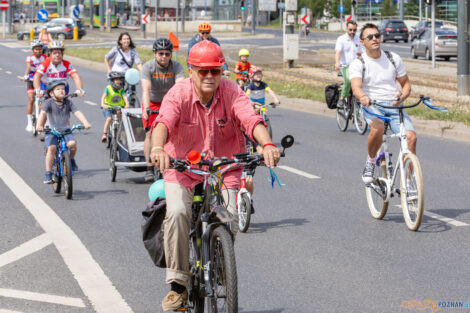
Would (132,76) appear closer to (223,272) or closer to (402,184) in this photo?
(402,184)

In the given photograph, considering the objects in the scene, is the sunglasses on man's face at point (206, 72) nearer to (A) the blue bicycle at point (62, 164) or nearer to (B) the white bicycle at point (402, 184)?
(B) the white bicycle at point (402, 184)

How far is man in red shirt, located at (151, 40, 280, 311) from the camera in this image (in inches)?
203

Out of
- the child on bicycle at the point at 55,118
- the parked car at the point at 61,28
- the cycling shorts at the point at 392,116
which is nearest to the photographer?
the cycling shorts at the point at 392,116

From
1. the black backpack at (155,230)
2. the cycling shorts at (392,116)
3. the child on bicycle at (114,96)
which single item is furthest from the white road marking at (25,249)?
the child on bicycle at (114,96)

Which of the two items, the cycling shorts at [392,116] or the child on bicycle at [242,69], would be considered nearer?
the cycling shorts at [392,116]

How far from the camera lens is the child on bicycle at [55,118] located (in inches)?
420

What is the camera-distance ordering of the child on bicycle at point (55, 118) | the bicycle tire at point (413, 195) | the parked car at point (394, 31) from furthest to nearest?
the parked car at point (394, 31) → the child on bicycle at point (55, 118) → the bicycle tire at point (413, 195)

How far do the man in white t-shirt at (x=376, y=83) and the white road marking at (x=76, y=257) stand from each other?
9.71ft

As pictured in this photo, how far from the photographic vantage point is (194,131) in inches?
210

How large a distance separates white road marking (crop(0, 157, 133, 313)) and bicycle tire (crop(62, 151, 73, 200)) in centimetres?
30

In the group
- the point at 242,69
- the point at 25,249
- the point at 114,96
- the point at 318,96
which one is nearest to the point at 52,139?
the point at 25,249

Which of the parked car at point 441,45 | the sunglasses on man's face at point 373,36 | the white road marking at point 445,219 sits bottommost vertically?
the white road marking at point 445,219

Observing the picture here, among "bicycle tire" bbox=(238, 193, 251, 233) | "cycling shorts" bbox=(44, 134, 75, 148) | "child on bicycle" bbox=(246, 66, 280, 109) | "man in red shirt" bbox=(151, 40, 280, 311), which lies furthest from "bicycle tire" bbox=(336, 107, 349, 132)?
"man in red shirt" bbox=(151, 40, 280, 311)

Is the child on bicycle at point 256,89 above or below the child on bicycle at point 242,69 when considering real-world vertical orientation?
below
